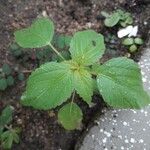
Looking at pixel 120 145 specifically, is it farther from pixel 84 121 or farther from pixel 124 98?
pixel 124 98

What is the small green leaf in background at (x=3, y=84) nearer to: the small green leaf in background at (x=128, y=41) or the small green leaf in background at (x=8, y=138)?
the small green leaf in background at (x=8, y=138)

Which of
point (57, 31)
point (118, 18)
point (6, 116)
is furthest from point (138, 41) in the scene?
point (6, 116)

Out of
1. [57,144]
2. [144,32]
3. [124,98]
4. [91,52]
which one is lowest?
[57,144]

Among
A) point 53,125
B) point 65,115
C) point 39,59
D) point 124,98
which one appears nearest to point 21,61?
point 39,59

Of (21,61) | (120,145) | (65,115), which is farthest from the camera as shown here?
(21,61)

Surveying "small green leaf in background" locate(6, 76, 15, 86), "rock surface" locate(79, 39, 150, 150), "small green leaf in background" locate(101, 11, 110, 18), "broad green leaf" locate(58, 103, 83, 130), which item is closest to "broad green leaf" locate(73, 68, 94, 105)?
"broad green leaf" locate(58, 103, 83, 130)

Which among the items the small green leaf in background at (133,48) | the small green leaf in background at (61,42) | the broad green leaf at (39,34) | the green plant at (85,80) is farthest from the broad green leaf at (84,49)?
the small green leaf in background at (133,48)
